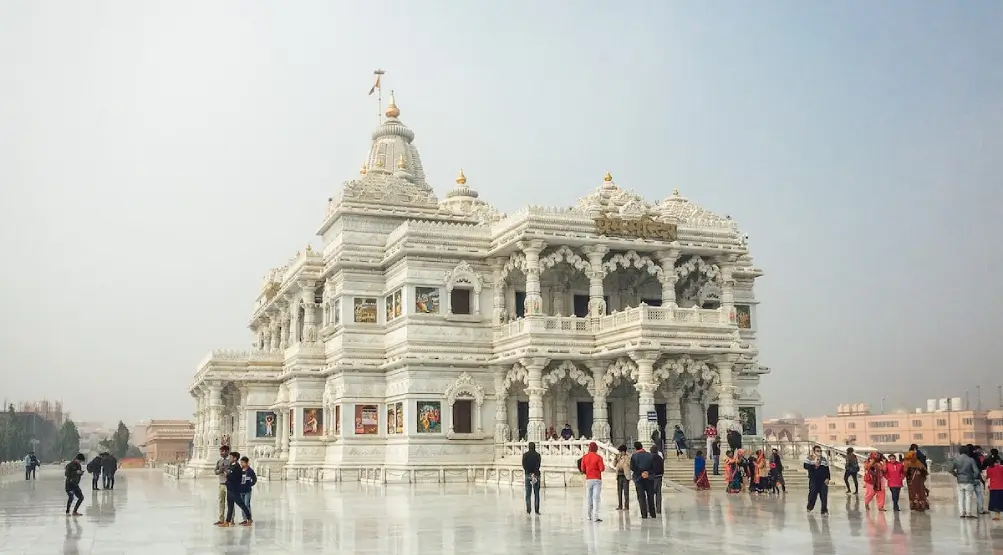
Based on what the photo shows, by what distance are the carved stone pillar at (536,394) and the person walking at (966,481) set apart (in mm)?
19773

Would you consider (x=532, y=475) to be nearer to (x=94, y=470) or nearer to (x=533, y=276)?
(x=533, y=276)

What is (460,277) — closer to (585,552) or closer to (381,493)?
(381,493)

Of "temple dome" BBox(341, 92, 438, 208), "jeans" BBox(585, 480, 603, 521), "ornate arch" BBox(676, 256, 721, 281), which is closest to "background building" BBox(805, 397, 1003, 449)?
"ornate arch" BBox(676, 256, 721, 281)

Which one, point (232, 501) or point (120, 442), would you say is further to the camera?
point (120, 442)

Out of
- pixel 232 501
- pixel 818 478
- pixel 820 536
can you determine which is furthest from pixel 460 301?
pixel 820 536

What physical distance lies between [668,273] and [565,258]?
13.0 feet

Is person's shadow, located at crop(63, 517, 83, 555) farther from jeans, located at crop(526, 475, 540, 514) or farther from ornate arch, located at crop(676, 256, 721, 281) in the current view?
ornate arch, located at crop(676, 256, 721, 281)

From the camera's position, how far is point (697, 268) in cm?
4228

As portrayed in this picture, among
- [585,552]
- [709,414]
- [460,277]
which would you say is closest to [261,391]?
[460,277]

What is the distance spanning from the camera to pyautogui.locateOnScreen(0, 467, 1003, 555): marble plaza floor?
55.0 feet

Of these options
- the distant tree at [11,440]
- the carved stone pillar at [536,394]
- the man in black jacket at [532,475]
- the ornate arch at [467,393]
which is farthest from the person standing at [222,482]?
the distant tree at [11,440]

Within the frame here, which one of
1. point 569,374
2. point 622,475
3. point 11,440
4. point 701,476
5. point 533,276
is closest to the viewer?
point 622,475

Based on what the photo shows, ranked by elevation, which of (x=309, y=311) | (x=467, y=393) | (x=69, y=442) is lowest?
(x=69, y=442)

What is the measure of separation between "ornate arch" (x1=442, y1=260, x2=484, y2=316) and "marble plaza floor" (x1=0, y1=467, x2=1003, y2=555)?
14554 mm
